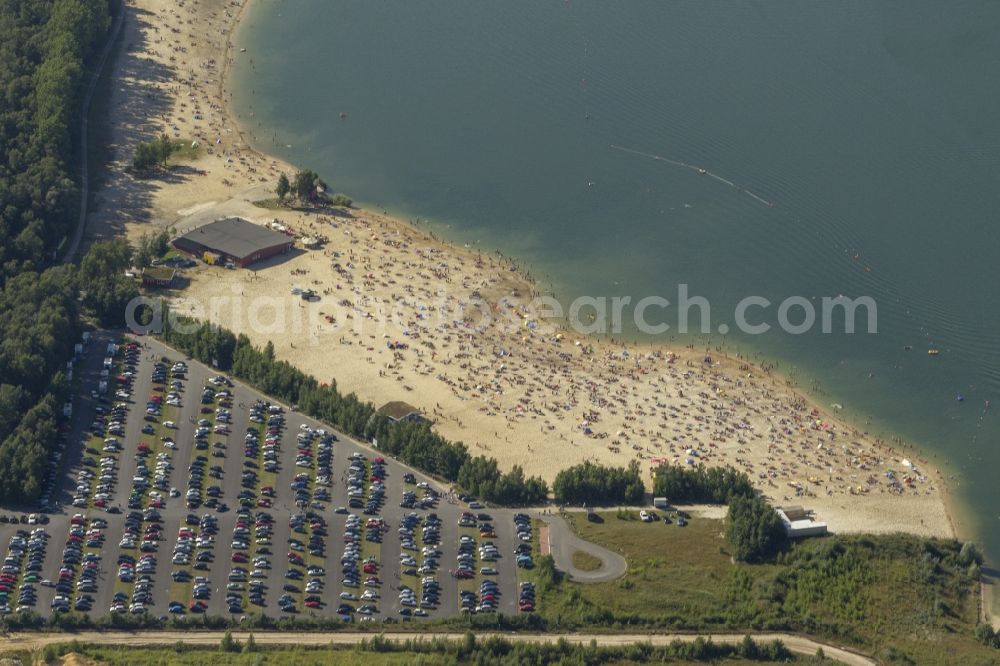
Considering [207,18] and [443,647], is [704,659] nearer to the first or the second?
[443,647]

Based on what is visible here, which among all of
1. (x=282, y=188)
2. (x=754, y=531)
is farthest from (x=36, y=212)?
(x=754, y=531)

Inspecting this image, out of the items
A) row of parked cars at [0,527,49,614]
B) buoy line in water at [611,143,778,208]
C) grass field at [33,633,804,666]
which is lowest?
grass field at [33,633,804,666]

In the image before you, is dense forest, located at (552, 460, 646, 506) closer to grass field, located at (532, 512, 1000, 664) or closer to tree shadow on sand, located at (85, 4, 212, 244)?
grass field, located at (532, 512, 1000, 664)

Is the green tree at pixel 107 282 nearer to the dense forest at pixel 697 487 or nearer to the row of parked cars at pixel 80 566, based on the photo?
the row of parked cars at pixel 80 566

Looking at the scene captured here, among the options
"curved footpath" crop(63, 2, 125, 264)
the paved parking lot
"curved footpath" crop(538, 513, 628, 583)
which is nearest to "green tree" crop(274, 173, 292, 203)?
"curved footpath" crop(63, 2, 125, 264)

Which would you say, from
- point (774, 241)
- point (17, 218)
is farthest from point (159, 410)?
point (774, 241)

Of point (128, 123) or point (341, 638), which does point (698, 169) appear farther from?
point (341, 638)
